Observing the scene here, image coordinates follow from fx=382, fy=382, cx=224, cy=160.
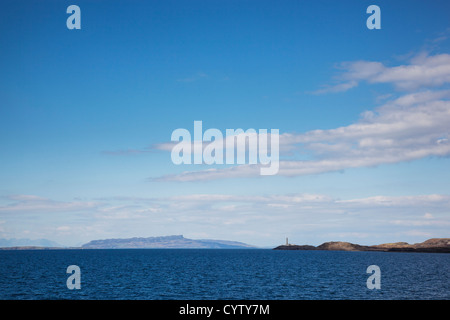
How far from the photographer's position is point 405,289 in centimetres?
6556
